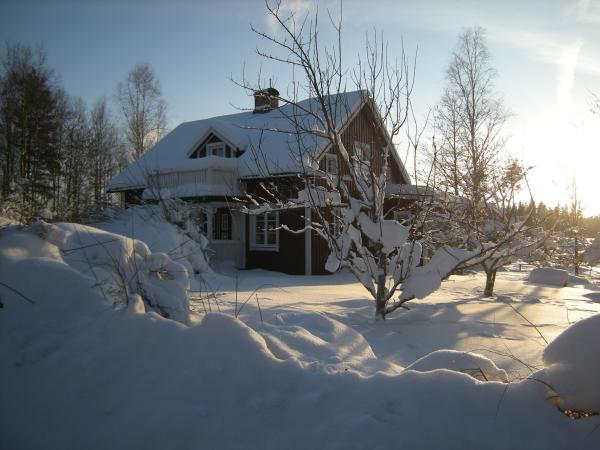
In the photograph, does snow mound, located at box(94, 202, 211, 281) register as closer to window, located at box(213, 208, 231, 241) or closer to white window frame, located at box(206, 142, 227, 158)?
window, located at box(213, 208, 231, 241)

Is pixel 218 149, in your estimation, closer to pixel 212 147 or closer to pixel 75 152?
pixel 212 147

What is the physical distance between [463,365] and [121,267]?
9.17 ft

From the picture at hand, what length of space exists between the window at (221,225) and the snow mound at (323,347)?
12596 millimetres

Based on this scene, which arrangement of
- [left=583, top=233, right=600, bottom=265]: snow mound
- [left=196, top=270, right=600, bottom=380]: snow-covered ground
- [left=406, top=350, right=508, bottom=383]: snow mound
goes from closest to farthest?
[left=406, top=350, right=508, bottom=383]: snow mound → [left=196, top=270, right=600, bottom=380]: snow-covered ground → [left=583, top=233, right=600, bottom=265]: snow mound

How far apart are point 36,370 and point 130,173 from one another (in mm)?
17929

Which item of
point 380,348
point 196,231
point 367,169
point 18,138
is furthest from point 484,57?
point 18,138

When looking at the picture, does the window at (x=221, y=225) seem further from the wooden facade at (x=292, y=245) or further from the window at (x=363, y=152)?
the window at (x=363, y=152)

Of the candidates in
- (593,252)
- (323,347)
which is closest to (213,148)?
(593,252)

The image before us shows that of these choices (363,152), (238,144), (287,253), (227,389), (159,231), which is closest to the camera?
(227,389)

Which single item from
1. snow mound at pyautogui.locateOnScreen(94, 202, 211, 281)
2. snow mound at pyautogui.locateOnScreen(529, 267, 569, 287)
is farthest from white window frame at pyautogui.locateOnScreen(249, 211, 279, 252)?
snow mound at pyautogui.locateOnScreen(529, 267, 569, 287)

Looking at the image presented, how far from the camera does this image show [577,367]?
1860mm

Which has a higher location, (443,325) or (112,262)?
(112,262)

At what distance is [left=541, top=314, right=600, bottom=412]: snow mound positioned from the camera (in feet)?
5.93

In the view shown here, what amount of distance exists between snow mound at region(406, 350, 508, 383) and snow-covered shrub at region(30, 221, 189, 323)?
191 centimetres
